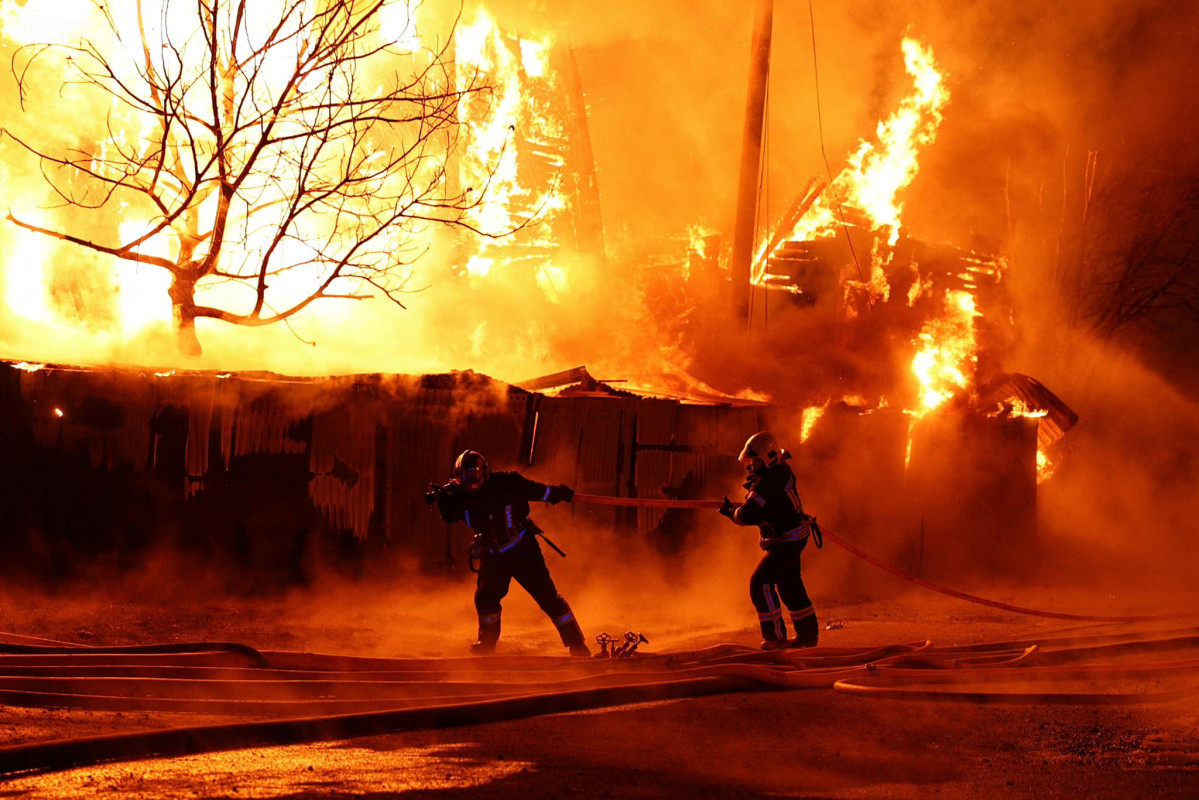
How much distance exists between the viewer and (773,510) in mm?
8531

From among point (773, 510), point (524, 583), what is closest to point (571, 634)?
point (524, 583)

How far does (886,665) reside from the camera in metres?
7.37

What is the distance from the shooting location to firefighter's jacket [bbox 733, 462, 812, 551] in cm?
847

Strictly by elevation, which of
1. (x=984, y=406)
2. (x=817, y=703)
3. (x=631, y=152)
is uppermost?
(x=631, y=152)

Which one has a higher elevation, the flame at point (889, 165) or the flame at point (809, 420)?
the flame at point (889, 165)

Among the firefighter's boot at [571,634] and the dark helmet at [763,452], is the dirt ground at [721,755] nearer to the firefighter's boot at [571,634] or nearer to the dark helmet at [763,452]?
the firefighter's boot at [571,634]

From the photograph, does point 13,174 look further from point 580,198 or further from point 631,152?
point 631,152

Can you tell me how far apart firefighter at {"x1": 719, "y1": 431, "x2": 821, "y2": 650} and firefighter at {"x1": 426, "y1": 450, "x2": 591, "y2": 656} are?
146 cm

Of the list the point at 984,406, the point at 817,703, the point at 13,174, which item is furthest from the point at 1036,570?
the point at 13,174

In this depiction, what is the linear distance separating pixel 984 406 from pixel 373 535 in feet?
29.9

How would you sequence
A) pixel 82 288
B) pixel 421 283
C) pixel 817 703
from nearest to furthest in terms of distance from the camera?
1. pixel 817 703
2. pixel 82 288
3. pixel 421 283

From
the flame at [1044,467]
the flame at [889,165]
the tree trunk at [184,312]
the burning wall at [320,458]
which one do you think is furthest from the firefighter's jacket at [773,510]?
the flame at [1044,467]

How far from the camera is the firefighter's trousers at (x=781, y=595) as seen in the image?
851 centimetres

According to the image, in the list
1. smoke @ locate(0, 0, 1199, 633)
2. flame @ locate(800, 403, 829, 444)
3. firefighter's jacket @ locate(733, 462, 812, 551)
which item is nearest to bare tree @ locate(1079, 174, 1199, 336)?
smoke @ locate(0, 0, 1199, 633)
